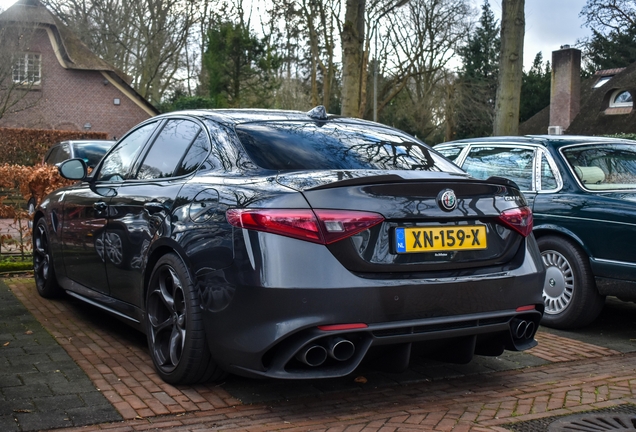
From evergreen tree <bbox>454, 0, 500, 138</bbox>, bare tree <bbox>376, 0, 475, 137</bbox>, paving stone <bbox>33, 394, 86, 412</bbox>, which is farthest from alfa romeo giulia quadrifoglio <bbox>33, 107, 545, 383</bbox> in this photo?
evergreen tree <bbox>454, 0, 500, 138</bbox>

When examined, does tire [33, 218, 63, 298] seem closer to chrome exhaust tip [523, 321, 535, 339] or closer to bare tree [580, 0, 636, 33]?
chrome exhaust tip [523, 321, 535, 339]

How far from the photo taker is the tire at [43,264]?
6828 millimetres

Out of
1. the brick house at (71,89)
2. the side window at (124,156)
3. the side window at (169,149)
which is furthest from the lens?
the brick house at (71,89)

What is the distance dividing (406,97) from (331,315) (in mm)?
45136

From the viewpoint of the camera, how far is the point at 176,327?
4359 mm

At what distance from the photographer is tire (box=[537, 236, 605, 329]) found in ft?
20.6

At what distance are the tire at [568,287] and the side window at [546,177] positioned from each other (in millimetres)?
467

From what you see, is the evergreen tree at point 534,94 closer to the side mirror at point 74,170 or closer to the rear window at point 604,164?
the rear window at point 604,164

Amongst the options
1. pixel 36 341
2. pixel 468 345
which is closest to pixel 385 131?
pixel 468 345

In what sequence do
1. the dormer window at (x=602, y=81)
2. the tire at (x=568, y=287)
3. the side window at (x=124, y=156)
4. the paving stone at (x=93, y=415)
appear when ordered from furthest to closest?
the dormer window at (x=602, y=81)
the tire at (x=568, y=287)
the side window at (x=124, y=156)
the paving stone at (x=93, y=415)

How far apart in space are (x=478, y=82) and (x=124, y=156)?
43.3 metres

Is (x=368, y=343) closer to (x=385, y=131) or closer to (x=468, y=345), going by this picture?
(x=468, y=345)

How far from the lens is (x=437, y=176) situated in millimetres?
4105

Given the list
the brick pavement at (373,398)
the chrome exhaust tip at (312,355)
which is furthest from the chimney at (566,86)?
the chrome exhaust tip at (312,355)
